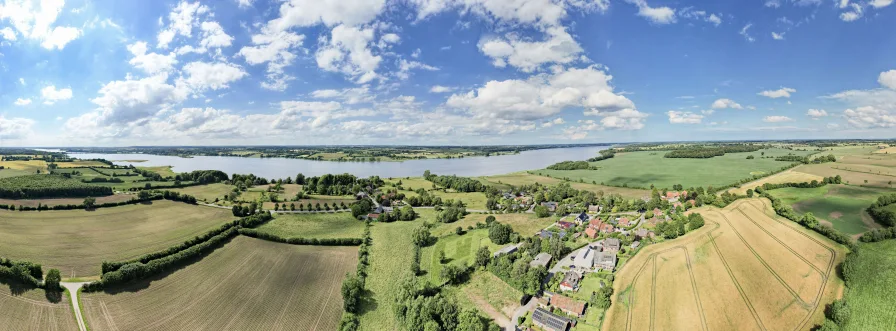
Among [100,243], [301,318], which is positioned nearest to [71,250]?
[100,243]

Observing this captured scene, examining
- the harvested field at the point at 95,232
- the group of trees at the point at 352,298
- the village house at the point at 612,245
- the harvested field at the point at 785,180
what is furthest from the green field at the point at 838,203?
the harvested field at the point at 95,232

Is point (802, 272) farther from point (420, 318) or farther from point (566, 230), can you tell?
point (420, 318)

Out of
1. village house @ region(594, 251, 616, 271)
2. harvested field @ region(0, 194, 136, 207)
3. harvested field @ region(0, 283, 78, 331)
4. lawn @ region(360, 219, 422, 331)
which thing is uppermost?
harvested field @ region(0, 194, 136, 207)

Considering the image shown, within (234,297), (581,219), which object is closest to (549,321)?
(234,297)

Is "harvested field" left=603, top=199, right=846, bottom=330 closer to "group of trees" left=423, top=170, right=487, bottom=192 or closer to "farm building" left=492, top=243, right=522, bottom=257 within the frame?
"farm building" left=492, top=243, right=522, bottom=257

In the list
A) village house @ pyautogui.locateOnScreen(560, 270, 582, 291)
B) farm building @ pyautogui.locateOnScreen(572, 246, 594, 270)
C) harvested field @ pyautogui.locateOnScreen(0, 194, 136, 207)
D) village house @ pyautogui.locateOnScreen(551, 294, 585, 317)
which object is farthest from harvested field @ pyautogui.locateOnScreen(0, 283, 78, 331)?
farm building @ pyautogui.locateOnScreen(572, 246, 594, 270)

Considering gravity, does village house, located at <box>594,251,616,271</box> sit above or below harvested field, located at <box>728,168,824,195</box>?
below

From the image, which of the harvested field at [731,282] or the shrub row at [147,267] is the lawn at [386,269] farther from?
the shrub row at [147,267]
